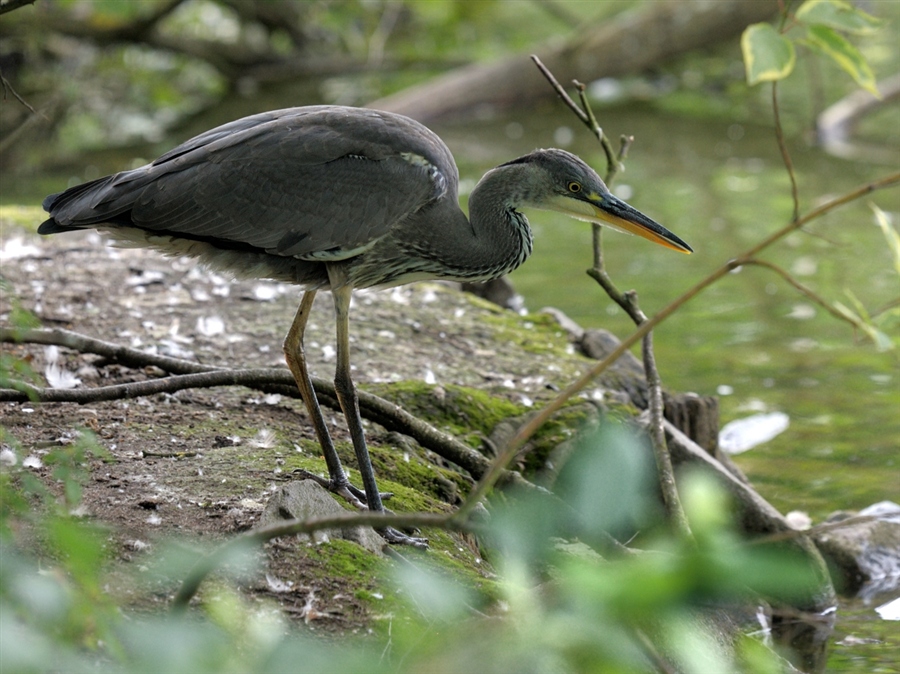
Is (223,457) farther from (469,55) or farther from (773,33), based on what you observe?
(469,55)

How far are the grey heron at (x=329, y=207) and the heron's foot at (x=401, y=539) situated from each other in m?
0.15

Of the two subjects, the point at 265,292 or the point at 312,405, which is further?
the point at 265,292

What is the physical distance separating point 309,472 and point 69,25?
10.2 meters

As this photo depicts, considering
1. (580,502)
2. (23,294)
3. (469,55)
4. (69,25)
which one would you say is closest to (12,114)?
(69,25)

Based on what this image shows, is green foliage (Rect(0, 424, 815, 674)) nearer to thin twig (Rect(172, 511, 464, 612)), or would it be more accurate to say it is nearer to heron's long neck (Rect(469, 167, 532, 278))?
thin twig (Rect(172, 511, 464, 612))

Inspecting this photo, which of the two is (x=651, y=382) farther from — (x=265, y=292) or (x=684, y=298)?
(x=684, y=298)

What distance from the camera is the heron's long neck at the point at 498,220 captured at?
4539mm

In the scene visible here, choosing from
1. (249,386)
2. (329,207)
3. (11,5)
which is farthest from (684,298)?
(11,5)

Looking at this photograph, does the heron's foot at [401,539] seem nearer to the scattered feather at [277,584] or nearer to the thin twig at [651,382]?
the scattered feather at [277,584]

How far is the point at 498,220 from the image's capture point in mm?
4555

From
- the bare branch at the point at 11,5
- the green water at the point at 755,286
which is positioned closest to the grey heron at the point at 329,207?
the bare branch at the point at 11,5

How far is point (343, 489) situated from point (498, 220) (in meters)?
1.24

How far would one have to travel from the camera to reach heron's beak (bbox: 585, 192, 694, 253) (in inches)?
170

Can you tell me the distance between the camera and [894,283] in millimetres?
8828
